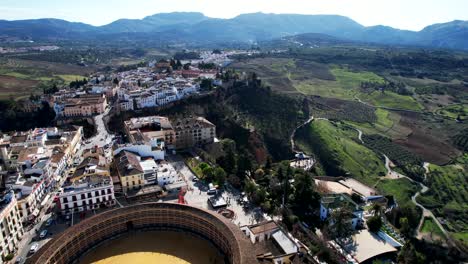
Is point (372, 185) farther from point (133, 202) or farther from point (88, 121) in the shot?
point (88, 121)

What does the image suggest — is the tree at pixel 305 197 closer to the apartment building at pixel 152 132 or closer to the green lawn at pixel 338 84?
the apartment building at pixel 152 132

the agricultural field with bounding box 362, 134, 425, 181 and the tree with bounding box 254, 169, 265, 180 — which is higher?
the tree with bounding box 254, 169, 265, 180

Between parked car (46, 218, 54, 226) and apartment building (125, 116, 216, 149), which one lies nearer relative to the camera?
parked car (46, 218, 54, 226)

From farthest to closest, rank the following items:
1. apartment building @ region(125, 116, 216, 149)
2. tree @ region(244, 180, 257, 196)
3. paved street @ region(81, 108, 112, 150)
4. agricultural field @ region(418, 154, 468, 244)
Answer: apartment building @ region(125, 116, 216, 149) < paved street @ region(81, 108, 112, 150) < agricultural field @ region(418, 154, 468, 244) < tree @ region(244, 180, 257, 196)

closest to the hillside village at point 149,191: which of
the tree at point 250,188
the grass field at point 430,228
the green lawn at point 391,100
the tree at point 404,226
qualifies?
the tree at point 250,188

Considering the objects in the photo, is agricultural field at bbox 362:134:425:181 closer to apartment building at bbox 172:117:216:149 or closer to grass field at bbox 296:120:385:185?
grass field at bbox 296:120:385:185

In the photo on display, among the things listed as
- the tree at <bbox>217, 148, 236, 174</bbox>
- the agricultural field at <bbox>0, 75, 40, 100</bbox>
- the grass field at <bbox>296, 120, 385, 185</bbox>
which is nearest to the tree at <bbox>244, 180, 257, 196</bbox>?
the tree at <bbox>217, 148, 236, 174</bbox>

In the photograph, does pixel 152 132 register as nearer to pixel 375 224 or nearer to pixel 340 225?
pixel 340 225
